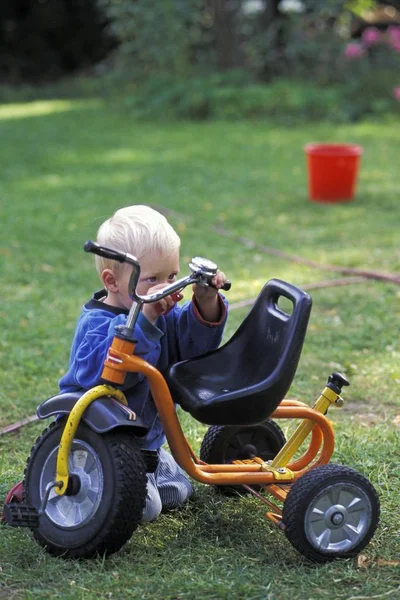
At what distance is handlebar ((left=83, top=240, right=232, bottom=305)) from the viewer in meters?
2.31

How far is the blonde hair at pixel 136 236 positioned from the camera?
8.47 ft

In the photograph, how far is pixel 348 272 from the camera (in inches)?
216

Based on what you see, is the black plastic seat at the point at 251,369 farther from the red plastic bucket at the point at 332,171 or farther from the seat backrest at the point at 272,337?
the red plastic bucket at the point at 332,171

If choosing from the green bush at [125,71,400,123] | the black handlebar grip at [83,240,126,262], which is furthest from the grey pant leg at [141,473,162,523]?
the green bush at [125,71,400,123]

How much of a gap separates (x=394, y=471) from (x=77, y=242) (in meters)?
3.81

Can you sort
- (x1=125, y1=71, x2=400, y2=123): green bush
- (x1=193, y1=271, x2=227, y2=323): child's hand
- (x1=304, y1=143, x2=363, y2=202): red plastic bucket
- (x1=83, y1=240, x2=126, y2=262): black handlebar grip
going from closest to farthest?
(x1=83, y1=240, x2=126, y2=262): black handlebar grip < (x1=193, y1=271, x2=227, y2=323): child's hand < (x1=304, y1=143, x2=363, y2=202): red plastic bucket < (x1=125, y1=71, x2=400, y2=123): green bush

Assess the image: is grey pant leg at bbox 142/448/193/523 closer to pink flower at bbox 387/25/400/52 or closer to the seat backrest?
the seat backrest

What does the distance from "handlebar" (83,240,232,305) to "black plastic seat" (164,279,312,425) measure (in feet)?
0.81

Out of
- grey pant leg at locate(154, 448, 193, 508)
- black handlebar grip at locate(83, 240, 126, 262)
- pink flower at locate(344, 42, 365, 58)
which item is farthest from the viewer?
pink flower at locate(344, 42, 365, 58)

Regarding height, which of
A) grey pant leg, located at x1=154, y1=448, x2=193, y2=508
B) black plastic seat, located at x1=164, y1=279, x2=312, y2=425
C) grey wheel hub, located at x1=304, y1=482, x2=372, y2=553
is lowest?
grey pant leg, located at x1=154, y1=448, x2=193, y2=508

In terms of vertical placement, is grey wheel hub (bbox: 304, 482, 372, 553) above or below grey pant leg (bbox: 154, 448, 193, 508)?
above

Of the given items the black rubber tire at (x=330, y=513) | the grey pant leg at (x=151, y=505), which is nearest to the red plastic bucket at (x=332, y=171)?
the grey pant leg at (x=151, y=505)

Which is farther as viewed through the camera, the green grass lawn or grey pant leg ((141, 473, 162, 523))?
grey pant leg ((141, 473, 162, 523))

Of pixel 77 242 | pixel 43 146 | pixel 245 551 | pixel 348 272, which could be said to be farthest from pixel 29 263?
pixel 43 146
